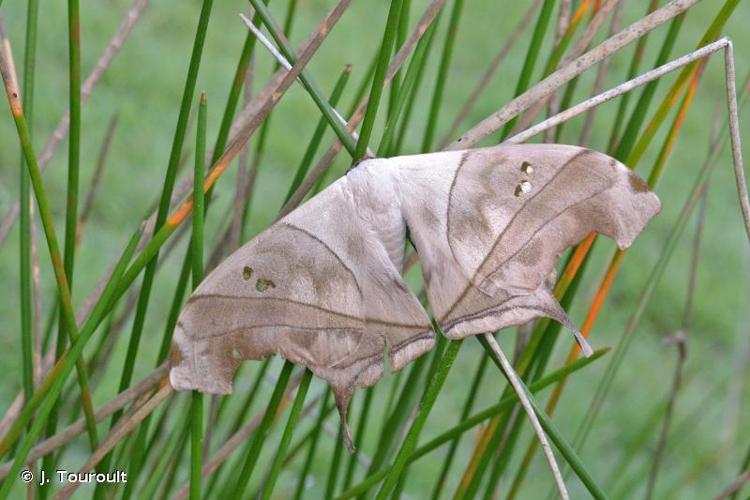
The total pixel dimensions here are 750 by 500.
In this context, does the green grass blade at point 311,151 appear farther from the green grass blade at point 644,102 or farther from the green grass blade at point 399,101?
the green grass blade at point 644,102

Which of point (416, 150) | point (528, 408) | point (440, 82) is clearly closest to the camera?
point (528, 408)

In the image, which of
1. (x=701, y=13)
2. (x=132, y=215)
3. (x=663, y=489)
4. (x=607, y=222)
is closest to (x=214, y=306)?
(x=607, y=222)

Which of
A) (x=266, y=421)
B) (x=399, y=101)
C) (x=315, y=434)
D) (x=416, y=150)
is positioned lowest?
(x=416, y=150)

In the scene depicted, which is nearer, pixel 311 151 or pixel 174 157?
pixel 174 157

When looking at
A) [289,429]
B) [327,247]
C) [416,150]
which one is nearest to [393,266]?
[327,247]

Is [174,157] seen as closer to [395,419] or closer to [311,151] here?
[311,151]

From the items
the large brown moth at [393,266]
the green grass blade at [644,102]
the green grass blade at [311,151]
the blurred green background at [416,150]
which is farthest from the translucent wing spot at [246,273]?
the blurred green background at [416,150]
